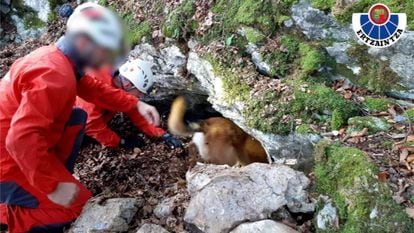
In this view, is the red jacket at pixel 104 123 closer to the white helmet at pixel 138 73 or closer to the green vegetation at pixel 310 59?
the white helmet at pixel 138 73

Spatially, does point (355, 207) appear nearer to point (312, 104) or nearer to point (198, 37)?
point (312, 104)

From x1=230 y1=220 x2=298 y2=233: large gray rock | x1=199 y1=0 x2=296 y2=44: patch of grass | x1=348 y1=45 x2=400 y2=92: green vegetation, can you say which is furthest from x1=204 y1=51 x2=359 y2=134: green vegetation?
x1=230 y1=220 x2=298 y2=233: large gray rock

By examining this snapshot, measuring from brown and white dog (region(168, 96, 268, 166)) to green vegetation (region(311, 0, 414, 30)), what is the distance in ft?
4.88

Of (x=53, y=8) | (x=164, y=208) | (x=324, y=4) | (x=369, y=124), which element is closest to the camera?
(x=369, y=124)

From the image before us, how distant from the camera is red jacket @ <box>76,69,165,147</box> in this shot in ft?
17.1

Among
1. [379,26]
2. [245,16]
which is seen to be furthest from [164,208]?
[379,26]

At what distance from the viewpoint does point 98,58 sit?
3.37 metres

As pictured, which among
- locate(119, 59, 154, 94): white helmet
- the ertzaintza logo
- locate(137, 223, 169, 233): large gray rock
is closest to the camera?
locate(137, 223, 169, 233): large gray rock

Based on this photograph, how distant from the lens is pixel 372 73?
4043 mm

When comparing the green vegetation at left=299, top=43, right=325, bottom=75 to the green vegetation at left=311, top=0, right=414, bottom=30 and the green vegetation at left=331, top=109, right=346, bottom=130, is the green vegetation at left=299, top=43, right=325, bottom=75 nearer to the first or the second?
the green vegetation at left=311, top=0, right=414, bottom=30

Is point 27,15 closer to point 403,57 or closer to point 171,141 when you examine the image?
point 171,141

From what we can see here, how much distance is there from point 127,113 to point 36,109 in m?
2.17

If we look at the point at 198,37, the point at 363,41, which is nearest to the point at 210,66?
the point at 198,37

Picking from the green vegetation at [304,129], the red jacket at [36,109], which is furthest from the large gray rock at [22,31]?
the green vegetation at [304,129]
